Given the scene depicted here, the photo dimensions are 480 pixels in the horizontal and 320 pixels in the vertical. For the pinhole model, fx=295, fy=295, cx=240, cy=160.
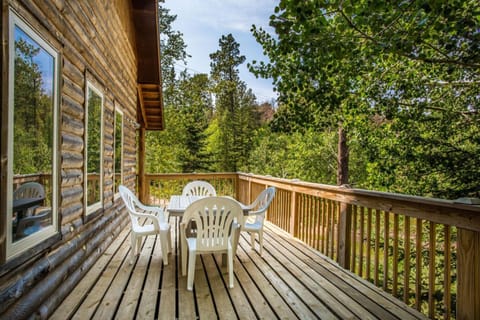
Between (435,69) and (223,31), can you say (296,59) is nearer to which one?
(435,69)

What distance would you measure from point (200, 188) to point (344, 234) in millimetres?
3061

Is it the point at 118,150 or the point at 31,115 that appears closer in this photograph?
the point at 31,115

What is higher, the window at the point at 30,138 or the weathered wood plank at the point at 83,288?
the window at the point at 30,138

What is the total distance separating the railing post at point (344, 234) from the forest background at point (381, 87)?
4.50ft

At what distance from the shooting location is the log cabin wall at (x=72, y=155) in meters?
1.96

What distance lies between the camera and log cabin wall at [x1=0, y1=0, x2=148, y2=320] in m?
1.96

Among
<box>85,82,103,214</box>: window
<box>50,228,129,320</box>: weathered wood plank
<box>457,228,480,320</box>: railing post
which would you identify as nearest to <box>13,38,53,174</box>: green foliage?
<box>85,82,103,214</box>: window

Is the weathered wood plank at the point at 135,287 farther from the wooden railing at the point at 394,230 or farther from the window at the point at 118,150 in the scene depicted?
the wooden railing at the point at 394,230

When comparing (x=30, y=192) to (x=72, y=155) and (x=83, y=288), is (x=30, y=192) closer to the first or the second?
(x=72, y=155)

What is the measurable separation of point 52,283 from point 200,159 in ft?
54.3

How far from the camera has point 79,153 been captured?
123 inches

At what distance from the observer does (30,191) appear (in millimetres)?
2111

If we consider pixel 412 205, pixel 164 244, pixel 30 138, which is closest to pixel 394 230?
pixel 412 205

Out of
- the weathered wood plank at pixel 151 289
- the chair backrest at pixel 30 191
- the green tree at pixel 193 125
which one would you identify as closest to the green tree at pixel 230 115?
the green tree at pixel 193 125
